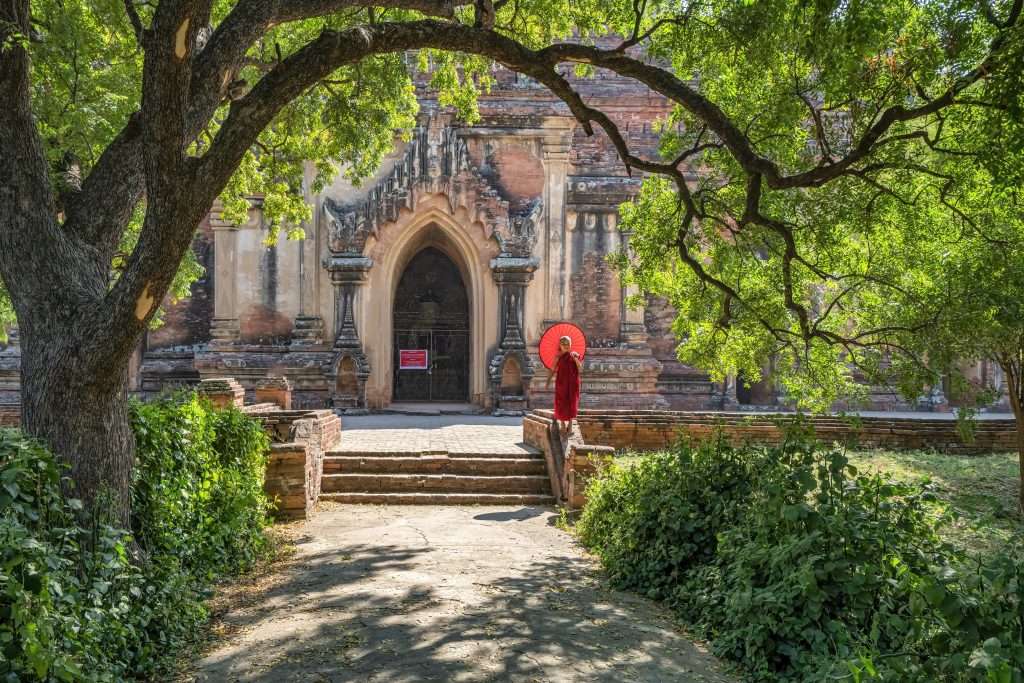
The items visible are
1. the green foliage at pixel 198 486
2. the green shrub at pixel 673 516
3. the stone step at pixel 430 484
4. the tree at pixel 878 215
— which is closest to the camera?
the green foliage at pixel 198 486

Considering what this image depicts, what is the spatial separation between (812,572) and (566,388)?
675 centimetres

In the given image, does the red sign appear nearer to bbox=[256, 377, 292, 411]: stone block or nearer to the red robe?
bbox=[256, 377, 292, 411]: stone block

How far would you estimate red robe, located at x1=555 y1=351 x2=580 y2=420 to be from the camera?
11336 mm

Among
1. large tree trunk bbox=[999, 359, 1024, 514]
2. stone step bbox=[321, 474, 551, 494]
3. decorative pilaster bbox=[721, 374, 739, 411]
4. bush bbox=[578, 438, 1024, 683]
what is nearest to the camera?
bush bbox=[578, 438, 1024, 683]

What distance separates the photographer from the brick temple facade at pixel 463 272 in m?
19.0

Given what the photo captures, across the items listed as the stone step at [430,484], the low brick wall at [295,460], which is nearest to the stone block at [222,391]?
the low brick wall at [295,460]

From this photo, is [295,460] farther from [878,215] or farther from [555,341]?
[555,341]

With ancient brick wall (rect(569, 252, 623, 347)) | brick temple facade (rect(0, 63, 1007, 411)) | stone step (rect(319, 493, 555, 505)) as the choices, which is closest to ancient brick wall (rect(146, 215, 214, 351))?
brick temple facade (rect(0, 63, 1007, 411))

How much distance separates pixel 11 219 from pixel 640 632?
492 centimetres

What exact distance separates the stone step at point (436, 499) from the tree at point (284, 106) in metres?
3.42

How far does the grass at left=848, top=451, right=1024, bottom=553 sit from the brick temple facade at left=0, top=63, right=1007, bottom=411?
24.0 feet

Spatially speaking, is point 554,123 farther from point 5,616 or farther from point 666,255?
point 5,616

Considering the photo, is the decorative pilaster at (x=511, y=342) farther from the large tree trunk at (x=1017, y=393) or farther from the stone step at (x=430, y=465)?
the large tree trunk at (x=1017, y=393)

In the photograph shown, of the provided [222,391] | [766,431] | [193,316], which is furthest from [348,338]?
[766,431]
